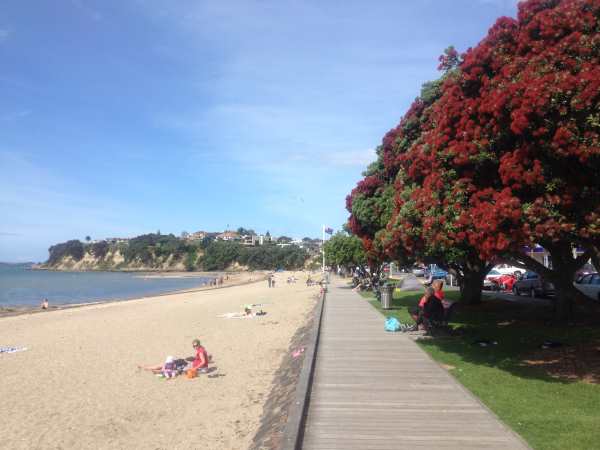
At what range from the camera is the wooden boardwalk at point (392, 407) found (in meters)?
5.76

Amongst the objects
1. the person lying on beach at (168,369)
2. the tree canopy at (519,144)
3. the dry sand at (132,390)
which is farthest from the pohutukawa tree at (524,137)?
the person lying on beach at (168,369)

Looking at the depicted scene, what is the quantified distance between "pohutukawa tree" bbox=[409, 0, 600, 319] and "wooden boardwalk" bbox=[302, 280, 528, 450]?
2177 mm

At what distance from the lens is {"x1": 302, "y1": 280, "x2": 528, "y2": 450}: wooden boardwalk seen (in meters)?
5.76

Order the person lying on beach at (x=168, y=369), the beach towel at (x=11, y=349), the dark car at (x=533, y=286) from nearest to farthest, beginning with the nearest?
the person lying on beach at (x=168, y=369) < the beach towel at (x=11, y=349) < the dark car at (x=533, y=286)

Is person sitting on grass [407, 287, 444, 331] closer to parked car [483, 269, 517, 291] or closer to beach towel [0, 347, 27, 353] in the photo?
beach towel [0, 347, 27, 353]

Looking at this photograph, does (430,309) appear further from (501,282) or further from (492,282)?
(501,282)

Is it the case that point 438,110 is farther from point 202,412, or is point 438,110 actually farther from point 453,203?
point 202,412

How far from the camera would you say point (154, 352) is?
15602 mm

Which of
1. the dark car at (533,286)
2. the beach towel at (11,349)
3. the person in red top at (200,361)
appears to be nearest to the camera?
the person in red top at (200,361)

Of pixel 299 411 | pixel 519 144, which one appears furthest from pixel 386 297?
pixel 299 411

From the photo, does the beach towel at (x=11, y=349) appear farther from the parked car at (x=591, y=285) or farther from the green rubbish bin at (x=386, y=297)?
the parked car at (x=591, y=285)

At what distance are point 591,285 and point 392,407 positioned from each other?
16.2 metres

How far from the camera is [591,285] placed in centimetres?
1989

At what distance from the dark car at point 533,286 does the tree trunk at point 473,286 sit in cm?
488
